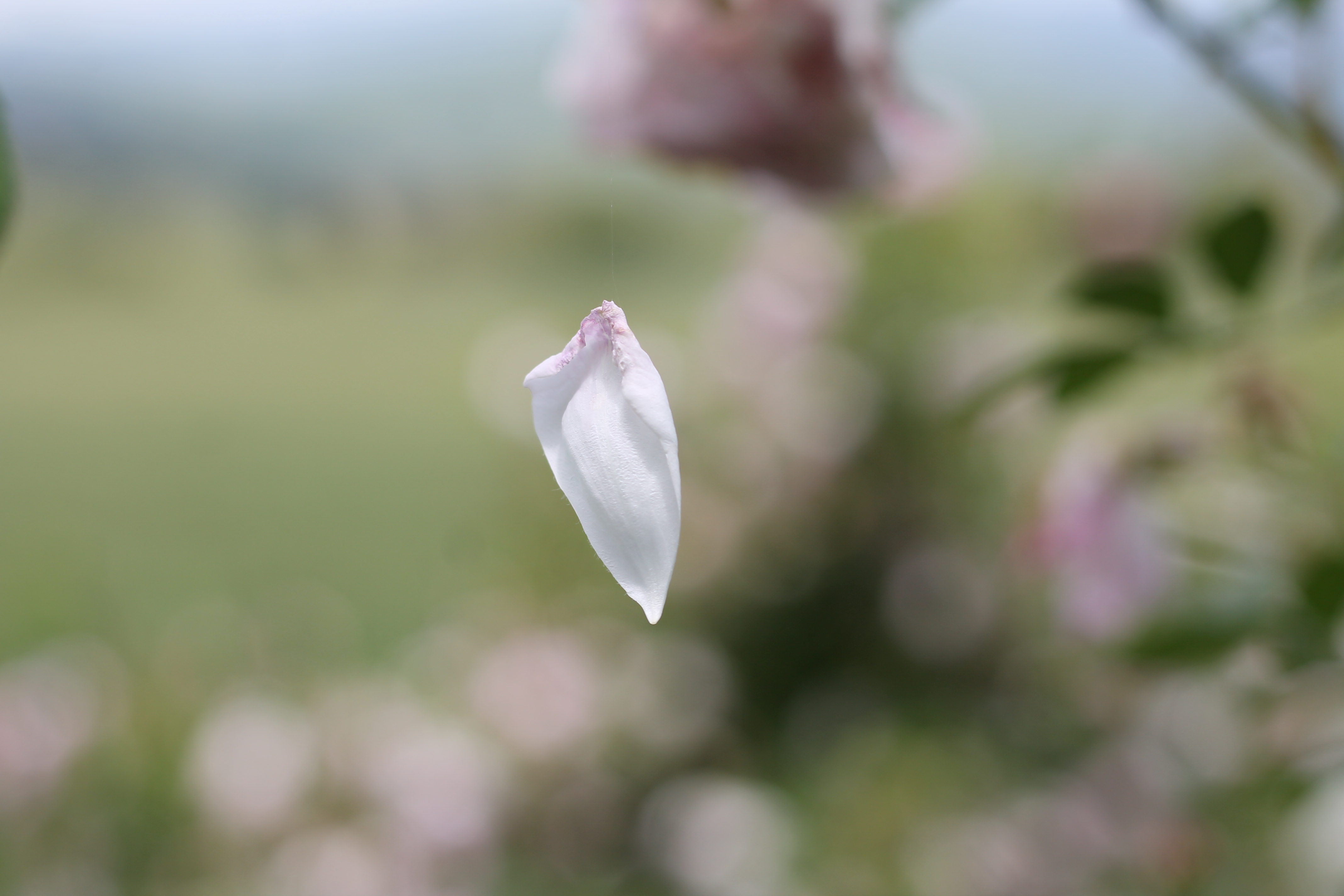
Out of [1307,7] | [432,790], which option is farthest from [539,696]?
[1307,7]

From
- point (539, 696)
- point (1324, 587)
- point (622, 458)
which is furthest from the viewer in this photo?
point (539, 696)

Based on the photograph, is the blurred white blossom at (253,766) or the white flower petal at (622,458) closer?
the white flower petal at (622,458)

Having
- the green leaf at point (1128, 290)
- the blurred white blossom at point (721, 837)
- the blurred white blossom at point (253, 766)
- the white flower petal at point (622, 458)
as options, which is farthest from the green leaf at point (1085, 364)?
the blurred white blossom at point (253, 766)

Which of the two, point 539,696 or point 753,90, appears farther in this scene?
point 539,696

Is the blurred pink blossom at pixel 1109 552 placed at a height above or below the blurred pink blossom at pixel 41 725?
below

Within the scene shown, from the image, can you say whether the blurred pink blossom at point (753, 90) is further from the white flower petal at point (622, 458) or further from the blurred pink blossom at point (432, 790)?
the blurred pink blossom at point (432, 790)

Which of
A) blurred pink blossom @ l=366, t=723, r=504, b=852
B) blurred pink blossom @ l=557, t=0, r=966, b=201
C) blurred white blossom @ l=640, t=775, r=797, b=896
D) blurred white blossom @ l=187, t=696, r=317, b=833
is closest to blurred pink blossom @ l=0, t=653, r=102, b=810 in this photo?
blurred white blossom @ l=187, t=696, r=317, b=833

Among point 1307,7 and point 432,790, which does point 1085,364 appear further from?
point 432,790

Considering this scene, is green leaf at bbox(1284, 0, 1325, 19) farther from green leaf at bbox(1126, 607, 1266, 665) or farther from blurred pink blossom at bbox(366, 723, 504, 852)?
blurred pink blossom at bbox(366, 723, 504, 852)
